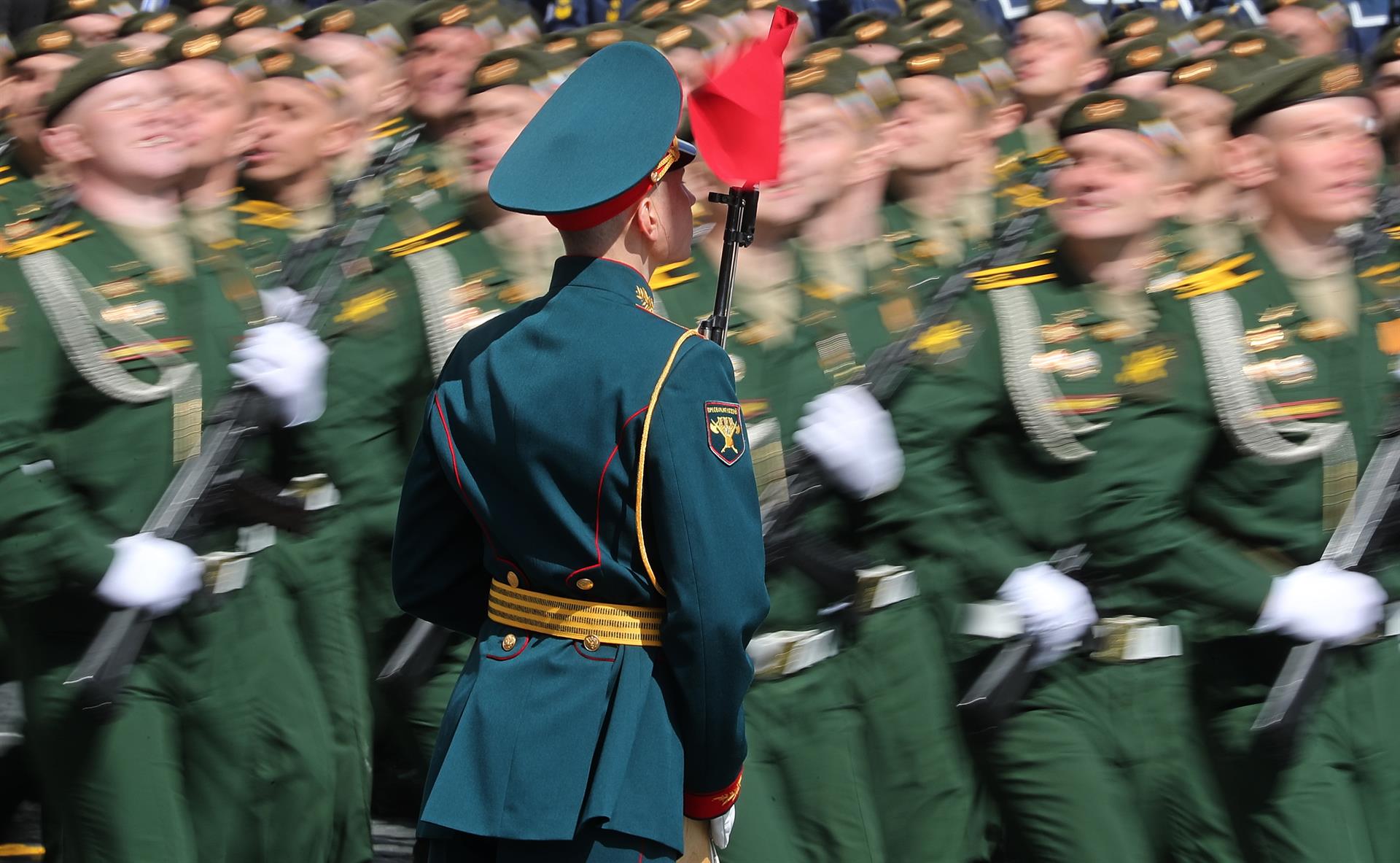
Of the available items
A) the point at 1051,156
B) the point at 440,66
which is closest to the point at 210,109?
the point at 440,66

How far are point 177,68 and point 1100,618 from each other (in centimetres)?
258

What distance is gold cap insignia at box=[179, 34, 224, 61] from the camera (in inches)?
195

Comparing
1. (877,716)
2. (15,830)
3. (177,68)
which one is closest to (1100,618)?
(877,716)

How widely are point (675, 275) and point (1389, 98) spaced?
84.8 inches

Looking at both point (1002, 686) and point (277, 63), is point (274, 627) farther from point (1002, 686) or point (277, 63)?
point (1002, 686)

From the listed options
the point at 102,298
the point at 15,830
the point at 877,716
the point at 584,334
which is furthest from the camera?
the point at 15,830

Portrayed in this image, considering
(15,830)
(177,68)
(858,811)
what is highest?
(177,68)

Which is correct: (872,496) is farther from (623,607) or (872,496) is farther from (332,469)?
(623,607)

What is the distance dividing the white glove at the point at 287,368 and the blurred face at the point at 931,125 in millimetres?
1661

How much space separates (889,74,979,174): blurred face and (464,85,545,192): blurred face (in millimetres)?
1098

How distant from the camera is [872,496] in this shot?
459 cm

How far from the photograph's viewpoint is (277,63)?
5203mm

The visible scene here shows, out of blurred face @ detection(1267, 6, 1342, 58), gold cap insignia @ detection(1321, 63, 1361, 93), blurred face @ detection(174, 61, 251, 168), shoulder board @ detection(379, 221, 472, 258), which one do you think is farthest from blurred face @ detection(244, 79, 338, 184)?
blurred face @ detection(1267, 6, 1342, 58)

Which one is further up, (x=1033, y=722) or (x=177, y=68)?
(x=177, y=68)
